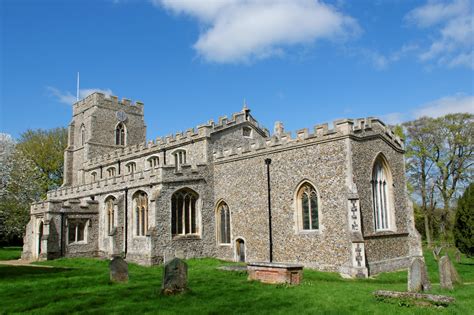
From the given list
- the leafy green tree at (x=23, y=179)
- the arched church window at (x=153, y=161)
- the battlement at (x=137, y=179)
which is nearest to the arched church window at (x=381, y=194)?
the battlement at (x=137, y=179)

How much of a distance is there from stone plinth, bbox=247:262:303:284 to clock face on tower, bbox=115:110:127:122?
2713cm

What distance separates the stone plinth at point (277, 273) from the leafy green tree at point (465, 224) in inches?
480

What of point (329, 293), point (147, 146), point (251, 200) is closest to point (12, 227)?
point (147, 146)

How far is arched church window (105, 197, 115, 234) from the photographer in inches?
1014

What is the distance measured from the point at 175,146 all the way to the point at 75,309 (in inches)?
676

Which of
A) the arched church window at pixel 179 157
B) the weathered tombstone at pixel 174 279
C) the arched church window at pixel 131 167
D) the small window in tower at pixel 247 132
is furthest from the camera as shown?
the arched church window at pixel 131 167

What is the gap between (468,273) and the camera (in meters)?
18.1

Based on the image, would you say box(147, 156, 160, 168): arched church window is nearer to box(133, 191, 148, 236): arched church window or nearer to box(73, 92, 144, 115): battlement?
box(133, 191, 148, 236): arched church window

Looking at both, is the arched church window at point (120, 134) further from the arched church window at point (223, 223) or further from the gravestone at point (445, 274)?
the gravestone at point (445, 274)

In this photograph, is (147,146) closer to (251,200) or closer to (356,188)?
(251,200)

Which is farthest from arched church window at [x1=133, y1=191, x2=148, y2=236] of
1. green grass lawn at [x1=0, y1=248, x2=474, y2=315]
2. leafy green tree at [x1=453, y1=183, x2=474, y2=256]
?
leafy green tree at [x1=453, y1=183, x2=474, y2=256]

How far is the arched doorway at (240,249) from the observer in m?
22.3

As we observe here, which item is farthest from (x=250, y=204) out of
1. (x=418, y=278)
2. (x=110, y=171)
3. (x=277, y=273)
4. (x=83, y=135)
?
(x=83, y=135)

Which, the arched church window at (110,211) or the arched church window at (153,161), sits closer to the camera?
the arched church window at (110,211)
